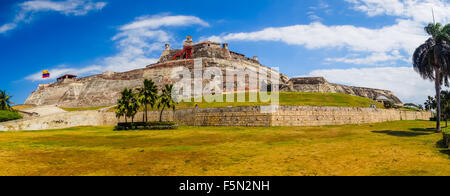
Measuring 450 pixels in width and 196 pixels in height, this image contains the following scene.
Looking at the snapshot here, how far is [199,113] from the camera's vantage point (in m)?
37.7

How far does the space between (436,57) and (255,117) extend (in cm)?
1773

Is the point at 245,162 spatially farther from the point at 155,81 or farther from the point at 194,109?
the point at 155,81

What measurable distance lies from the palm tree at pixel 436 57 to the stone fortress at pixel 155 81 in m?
35.4

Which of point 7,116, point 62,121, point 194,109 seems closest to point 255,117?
point 194,109

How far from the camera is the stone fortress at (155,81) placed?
7219 centimetres

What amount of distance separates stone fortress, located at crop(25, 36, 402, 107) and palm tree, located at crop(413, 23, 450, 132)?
35.4 m

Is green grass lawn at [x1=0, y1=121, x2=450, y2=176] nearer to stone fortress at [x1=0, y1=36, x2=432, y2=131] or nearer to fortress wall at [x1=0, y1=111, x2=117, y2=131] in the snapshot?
stone fortress at [x1=0, y1=36, x2=432, y2=131]

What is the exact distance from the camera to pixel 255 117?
31.2 meters
